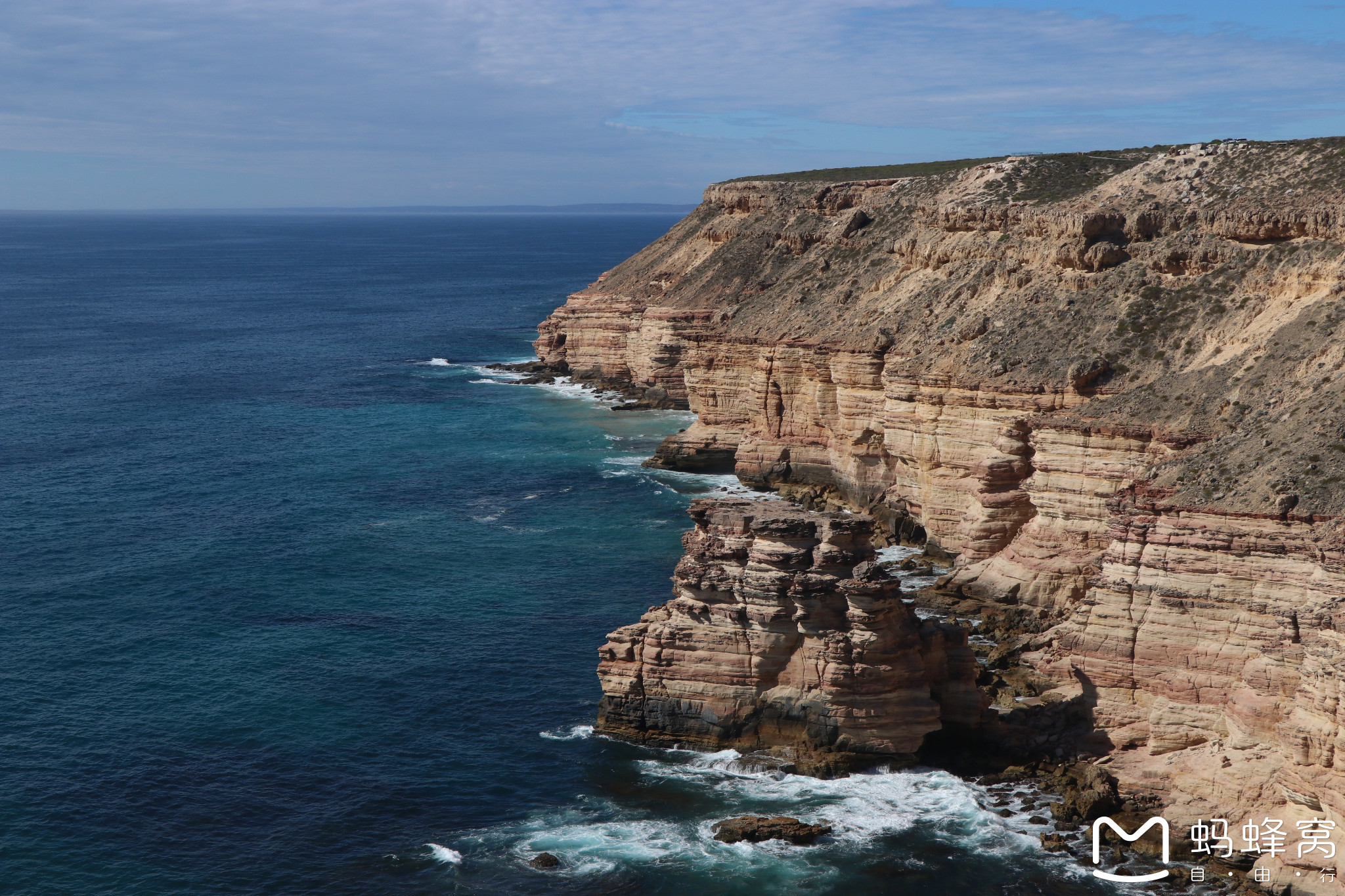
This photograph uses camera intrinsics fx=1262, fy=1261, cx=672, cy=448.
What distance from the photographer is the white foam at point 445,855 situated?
126 feet

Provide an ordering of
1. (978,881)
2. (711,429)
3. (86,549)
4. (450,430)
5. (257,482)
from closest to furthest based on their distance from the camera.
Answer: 1. (978,881)
2. (86,549)
3. (257,482)
4. (711,429)
5. (450,430)

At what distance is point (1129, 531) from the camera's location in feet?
139

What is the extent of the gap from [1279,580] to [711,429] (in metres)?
52.6

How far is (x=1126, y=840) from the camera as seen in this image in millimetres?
38156

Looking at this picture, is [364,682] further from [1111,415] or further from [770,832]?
[1111,415]

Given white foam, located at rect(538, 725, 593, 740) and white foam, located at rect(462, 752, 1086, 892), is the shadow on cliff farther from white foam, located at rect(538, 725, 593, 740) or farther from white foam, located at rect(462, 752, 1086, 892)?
white foam, located at rect(538, 725, 593, 740)

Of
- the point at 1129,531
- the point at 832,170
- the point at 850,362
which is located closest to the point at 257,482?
the point at 850,362

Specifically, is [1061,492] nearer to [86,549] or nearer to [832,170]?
[86,549]

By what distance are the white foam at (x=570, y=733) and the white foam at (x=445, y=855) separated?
26.3 ft

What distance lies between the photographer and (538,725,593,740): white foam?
4666 cm

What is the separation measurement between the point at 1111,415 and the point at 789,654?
20477 mm

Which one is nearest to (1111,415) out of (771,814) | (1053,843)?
(1053,843)

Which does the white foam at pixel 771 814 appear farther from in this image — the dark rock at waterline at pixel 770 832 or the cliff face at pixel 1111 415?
the cliff face at pixel 1111 415

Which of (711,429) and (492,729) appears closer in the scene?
(492,729)
